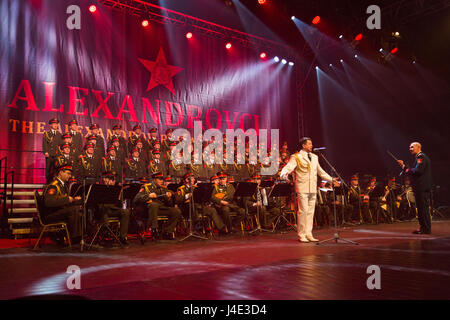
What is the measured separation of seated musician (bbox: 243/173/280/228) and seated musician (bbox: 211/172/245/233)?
1.17ft

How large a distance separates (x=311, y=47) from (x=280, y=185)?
329 inches

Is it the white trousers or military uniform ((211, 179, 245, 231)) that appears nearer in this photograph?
the white trousers

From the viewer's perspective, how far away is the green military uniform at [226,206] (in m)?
9.30

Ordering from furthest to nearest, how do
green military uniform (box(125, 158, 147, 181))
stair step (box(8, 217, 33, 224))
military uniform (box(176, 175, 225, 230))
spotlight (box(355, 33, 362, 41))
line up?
spotlight (box(355, 33, 362, 41)) → green military uniform (box(125, 158, 147, 181)) → military uniform (box(176, 175, 225, 230)) → stair step (box(8, 217, 33, 224))

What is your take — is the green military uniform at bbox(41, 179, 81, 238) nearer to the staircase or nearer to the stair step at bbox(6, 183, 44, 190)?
the staircase

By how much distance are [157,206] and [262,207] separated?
317 centimetres

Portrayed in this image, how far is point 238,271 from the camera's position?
4.31 meters

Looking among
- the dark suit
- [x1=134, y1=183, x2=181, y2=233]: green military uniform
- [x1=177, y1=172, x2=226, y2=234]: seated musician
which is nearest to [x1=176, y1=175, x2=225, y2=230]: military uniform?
[x1=177, y1=172, x2=226, y2=234]: seated musician

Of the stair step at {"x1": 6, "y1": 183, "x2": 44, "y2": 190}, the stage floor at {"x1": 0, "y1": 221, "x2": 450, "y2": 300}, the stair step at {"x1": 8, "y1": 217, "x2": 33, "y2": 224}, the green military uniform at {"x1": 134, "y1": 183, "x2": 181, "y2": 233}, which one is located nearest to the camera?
the stage floor at {"x1": 0, "y1": 221, "x2": 450, "y2": 300}

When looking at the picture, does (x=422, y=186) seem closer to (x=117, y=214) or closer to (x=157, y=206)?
(x=157, y=206)

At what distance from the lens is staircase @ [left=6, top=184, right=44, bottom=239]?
8523 millimetres

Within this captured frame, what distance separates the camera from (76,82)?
35.9ft

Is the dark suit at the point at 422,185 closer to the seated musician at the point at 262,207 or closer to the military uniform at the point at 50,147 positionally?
the seated musician at the point at 262,207

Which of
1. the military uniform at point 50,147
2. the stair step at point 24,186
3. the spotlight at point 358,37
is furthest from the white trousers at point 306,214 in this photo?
the spotlight at point 358,37
